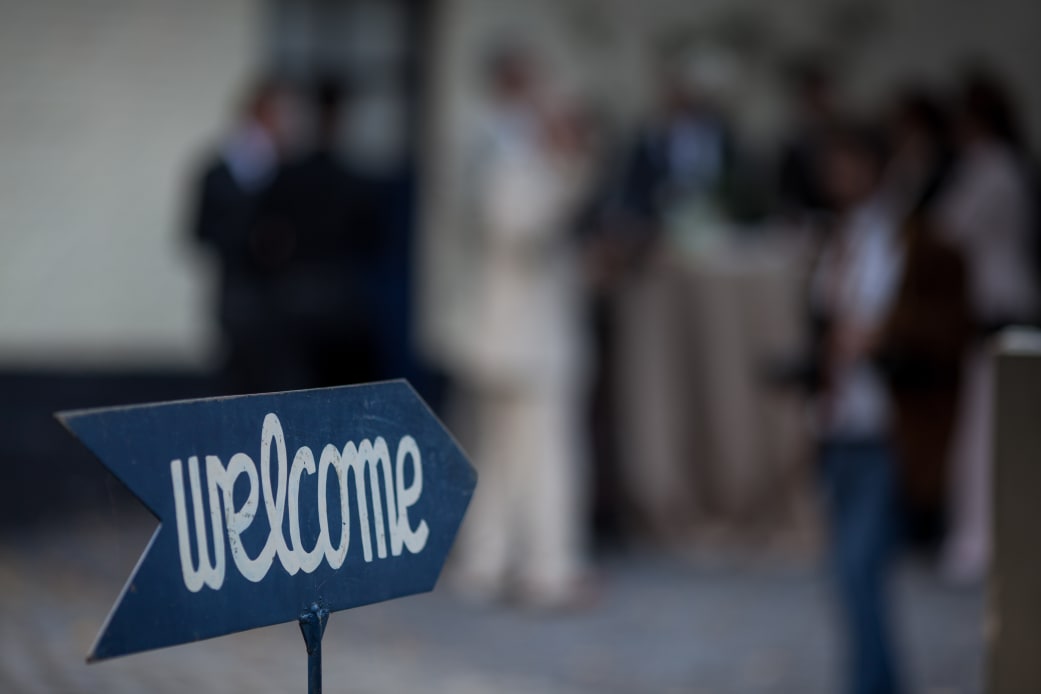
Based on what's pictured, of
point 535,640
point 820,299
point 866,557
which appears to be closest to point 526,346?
point 535,640

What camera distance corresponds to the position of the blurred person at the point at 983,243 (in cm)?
734

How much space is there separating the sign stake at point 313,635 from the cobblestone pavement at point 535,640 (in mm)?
2769

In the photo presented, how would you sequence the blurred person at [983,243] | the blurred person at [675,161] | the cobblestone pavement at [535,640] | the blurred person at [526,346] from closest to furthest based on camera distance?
the cobblestone pavement at [535,640]
the blurred person at [526,346]
the blurred person at [983,243]
the blurred person at [675,161]

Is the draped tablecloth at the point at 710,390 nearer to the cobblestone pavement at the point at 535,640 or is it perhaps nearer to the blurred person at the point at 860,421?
the cobblestone pavement at the point at 535,640

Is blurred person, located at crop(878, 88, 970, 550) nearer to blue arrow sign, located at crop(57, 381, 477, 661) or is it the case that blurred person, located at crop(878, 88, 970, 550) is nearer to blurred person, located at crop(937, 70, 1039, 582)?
blue arrow sign, located at crop(57, 381, 477, 661)

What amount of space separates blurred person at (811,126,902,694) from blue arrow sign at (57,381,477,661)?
2.35m

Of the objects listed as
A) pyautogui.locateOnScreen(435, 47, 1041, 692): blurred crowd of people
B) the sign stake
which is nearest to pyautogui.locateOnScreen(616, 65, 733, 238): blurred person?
pyautogui.locateOnScreen(435, 47, 1041, 692): blurred crowd of people

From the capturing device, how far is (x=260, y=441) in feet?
7.66

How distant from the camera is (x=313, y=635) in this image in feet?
7.84

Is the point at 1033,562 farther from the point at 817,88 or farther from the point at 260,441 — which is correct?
the point at 817,88

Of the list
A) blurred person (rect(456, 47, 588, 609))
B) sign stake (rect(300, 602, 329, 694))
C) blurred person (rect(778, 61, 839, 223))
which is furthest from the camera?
blurred person (rect(778, 61, 839, 223))

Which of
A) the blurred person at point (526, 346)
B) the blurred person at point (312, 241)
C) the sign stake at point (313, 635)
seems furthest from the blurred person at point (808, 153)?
the sign stake at point (313, 635)

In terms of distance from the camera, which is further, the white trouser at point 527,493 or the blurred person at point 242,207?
the white trouser at point 527,493

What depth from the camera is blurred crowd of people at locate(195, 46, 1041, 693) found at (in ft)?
15.5
